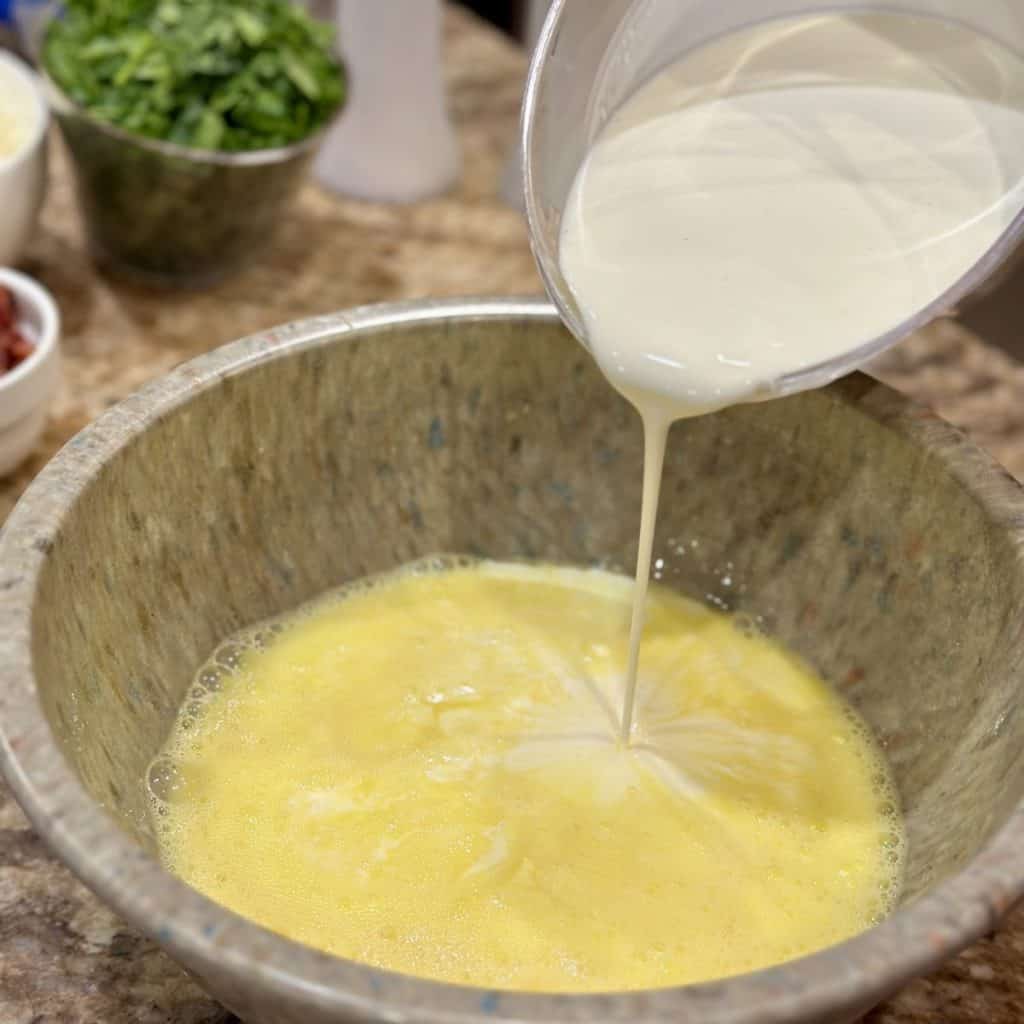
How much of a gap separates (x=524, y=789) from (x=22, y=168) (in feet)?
2.75

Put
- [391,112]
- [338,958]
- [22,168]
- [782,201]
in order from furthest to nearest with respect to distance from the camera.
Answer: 1. [391,112]
2. [22,168]
3. [782,201]
4. [338,958]

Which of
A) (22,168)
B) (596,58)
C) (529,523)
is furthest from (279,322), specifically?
(596,58)

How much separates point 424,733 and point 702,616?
28cm

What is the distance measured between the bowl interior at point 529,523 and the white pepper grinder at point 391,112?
0.65 metres

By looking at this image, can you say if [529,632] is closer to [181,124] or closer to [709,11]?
[709,11]

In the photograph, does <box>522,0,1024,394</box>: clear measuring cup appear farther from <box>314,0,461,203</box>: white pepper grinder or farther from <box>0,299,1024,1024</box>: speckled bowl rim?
<box>314,0,461,203</box>: white pepper grinder

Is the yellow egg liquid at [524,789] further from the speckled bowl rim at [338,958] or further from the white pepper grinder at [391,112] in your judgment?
the white pepper grinder at [391,112]

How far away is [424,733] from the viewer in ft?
3.54

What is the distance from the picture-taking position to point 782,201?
0.99 meters

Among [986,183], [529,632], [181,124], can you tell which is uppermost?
[986,183]

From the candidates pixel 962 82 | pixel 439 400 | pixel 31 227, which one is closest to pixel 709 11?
pixel 962 82

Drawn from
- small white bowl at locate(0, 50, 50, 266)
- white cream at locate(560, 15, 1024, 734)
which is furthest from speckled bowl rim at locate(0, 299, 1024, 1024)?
small white bowl at locate(0, 50, 50, 266)

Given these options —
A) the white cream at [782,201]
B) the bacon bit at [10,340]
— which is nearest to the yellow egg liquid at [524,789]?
the white cream at [782,201]

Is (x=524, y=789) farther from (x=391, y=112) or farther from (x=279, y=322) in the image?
(x=391, y=112)
